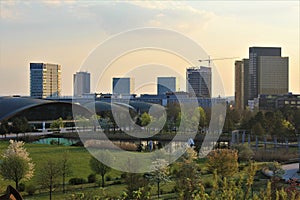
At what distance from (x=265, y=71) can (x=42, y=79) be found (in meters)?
46.6

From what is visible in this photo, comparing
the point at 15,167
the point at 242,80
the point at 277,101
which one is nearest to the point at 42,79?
the point at 242,80

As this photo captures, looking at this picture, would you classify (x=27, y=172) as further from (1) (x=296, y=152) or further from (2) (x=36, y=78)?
(2) (x=36, y=78)

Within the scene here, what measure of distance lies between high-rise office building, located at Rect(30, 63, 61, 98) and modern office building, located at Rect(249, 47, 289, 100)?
139 feet

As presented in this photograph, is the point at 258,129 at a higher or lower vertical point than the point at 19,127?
higher

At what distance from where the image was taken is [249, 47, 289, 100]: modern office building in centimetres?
10000

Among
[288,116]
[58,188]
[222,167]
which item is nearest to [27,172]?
[58,188]

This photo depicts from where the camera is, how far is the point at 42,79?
103062 mm

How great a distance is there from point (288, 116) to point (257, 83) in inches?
2461

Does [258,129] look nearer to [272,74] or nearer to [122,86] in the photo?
[122,86]

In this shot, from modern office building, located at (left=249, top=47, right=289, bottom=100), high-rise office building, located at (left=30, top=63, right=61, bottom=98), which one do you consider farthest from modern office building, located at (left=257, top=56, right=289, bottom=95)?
high-rise office building, located at (left=30, top=63, right=61, bottom=98)

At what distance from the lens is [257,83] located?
329ft

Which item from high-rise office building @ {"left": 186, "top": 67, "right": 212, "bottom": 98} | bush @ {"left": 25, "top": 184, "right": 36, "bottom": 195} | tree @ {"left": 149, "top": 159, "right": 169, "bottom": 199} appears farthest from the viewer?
high-rise office building @ {"left": 186, "top": 67, "right": 212, "bottom": 98}

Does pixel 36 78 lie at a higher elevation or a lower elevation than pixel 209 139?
higher

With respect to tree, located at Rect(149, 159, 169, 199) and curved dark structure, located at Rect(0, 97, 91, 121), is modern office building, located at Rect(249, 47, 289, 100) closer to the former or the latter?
curved dark structure, located at Rect(0, 97, 91, 121)
